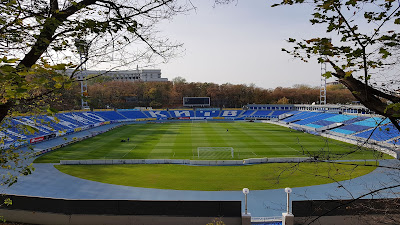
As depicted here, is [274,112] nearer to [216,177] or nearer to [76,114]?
[76,114]

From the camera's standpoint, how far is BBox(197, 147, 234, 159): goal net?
2644cm

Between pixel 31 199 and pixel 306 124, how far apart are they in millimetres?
50644

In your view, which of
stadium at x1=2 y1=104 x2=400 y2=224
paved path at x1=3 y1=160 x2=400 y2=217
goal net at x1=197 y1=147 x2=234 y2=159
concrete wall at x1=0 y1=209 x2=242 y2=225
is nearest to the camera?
concrete wall at x1=0 y1=209 x2=242 y2=225

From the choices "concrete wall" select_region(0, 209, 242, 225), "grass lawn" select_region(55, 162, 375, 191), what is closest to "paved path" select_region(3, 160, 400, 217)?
"grass lawn" select_region(55, 162, 375, 191)

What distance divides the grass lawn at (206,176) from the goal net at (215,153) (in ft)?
12.8

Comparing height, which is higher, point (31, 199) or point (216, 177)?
point (31, 199)

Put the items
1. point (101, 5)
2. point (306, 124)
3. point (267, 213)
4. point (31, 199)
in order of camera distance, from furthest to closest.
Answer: point (306, 124), point (267, 213), point (31, 199), point (101, 5)

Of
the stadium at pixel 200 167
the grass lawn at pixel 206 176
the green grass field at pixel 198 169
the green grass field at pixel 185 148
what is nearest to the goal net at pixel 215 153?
the green grass field at pixel 185 148

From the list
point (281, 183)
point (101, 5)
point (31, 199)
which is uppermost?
A: point (101, 5)

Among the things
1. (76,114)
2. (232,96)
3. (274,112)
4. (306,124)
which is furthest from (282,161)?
(232,96)

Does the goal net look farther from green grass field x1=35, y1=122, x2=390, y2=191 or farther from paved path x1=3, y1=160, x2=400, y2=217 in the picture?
paved path x1=3, y1=160, x2=400, y2=217

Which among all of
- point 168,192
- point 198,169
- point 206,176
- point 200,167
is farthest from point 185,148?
point 168,192

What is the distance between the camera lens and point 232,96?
317 ft

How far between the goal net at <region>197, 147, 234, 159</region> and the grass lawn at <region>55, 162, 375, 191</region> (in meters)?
3.89
